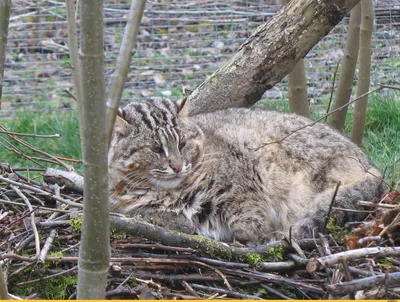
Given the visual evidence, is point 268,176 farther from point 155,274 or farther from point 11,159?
point 11,159

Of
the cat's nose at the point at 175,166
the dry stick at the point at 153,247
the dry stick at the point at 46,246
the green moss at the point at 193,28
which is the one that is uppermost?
the green moss at the point at 193,28

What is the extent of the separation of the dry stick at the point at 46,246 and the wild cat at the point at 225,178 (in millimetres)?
645

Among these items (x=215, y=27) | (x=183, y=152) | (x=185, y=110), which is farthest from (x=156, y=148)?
(x=215, y=27)

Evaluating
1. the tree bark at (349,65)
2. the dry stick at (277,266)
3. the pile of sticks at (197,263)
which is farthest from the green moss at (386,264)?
the tree bark at (349,65)

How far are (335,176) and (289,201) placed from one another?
339mm

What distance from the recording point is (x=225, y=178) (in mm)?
4570

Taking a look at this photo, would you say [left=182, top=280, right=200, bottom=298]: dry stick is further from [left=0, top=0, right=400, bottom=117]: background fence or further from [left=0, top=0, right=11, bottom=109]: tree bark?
[left=0, top=0, right=400, bottom=117]: background fence

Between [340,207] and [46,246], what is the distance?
1.71 metres

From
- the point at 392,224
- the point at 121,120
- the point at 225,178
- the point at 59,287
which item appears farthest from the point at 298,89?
the point at 59,287

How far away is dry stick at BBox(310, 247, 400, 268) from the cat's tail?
2.00 feet

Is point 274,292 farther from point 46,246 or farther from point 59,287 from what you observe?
point 46,246

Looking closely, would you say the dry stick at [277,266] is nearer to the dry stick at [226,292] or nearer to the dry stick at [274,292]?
the dry stick at [274,292]

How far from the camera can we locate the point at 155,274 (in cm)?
360

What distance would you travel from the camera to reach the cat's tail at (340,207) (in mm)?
4176
